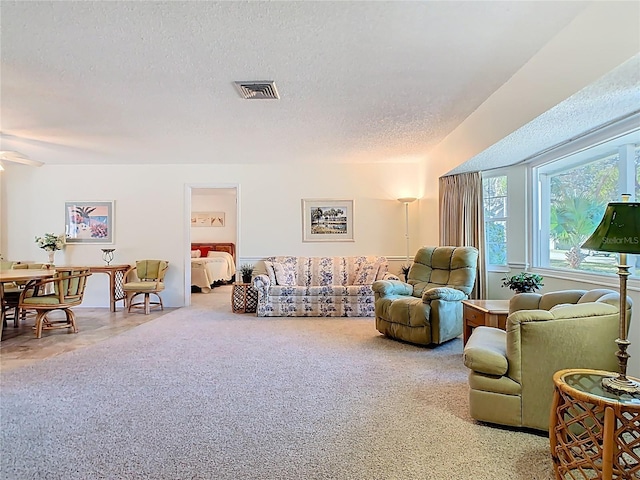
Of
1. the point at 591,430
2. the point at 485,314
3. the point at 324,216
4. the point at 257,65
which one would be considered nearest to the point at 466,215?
the point at 485,314

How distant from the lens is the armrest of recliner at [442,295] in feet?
12.9

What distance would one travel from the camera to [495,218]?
5.21 m

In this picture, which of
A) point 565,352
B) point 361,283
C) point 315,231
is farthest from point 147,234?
point 565,352

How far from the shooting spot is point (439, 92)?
341cm

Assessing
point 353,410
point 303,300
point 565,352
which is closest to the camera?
point 565,352

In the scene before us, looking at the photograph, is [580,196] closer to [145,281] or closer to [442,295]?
[442,295]

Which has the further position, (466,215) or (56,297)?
(466,215)

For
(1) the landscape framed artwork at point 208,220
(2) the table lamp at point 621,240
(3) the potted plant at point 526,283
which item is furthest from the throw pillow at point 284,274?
(1) the landscape framed artwork at point 208,220

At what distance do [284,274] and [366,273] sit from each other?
4.22ft

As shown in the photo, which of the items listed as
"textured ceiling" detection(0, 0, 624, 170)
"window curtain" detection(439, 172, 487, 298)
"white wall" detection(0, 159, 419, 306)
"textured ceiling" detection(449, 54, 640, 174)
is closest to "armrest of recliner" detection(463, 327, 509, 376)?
"textured ceiling" detection(449, 54, 640, 174)

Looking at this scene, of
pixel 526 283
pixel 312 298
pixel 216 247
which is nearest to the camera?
pixel 526 283

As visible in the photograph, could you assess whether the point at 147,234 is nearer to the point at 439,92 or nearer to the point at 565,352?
the point at 439,92

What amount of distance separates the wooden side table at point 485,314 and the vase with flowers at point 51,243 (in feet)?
21.0

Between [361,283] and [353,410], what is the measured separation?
142 inches
